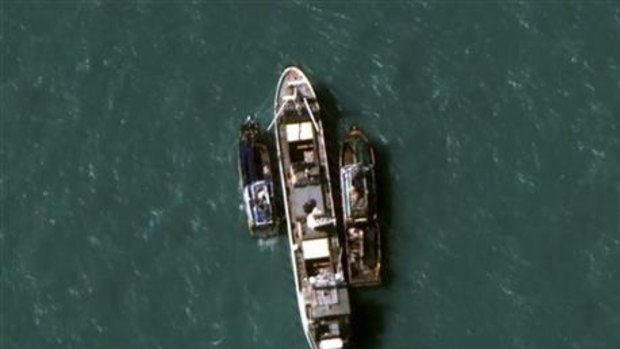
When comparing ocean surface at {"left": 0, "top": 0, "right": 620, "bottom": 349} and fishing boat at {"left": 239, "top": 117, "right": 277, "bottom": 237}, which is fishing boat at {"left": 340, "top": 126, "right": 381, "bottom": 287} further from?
fishing boat at {"left": 239, "top": 117, "right": 277, "bottom": 237}

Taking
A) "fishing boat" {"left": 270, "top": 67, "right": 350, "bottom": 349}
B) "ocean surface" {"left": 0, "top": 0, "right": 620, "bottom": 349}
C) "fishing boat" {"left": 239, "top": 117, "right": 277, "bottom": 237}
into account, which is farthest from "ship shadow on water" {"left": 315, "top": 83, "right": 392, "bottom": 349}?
"fishing boat" {"left": 239, "top": 117, "right": 277, "bottom": 237}

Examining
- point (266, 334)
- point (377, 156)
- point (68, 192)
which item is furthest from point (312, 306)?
point (68, 192)

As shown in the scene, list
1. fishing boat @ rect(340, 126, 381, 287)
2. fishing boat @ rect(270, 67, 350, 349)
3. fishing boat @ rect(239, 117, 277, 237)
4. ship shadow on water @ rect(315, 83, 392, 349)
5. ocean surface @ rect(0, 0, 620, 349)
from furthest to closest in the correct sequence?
ocean surface @ rect(0, 0, 620, 349)
ship shadow on water @ rect(315, 83, 392, 349)
fishing boat @ rect(239, 117, 277, 237)
fishing boat @ rect(340, 126, 381, 287)
fishing boat @ rect(270, 67, 350, 349)

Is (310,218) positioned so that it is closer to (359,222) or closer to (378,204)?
(359,222)

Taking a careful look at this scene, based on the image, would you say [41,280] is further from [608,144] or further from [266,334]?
[608,144]

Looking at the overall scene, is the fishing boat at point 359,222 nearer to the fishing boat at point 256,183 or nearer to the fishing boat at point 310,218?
the fishing boat at point 310,218

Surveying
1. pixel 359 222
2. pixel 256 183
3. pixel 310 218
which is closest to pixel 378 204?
pixel 359 222
